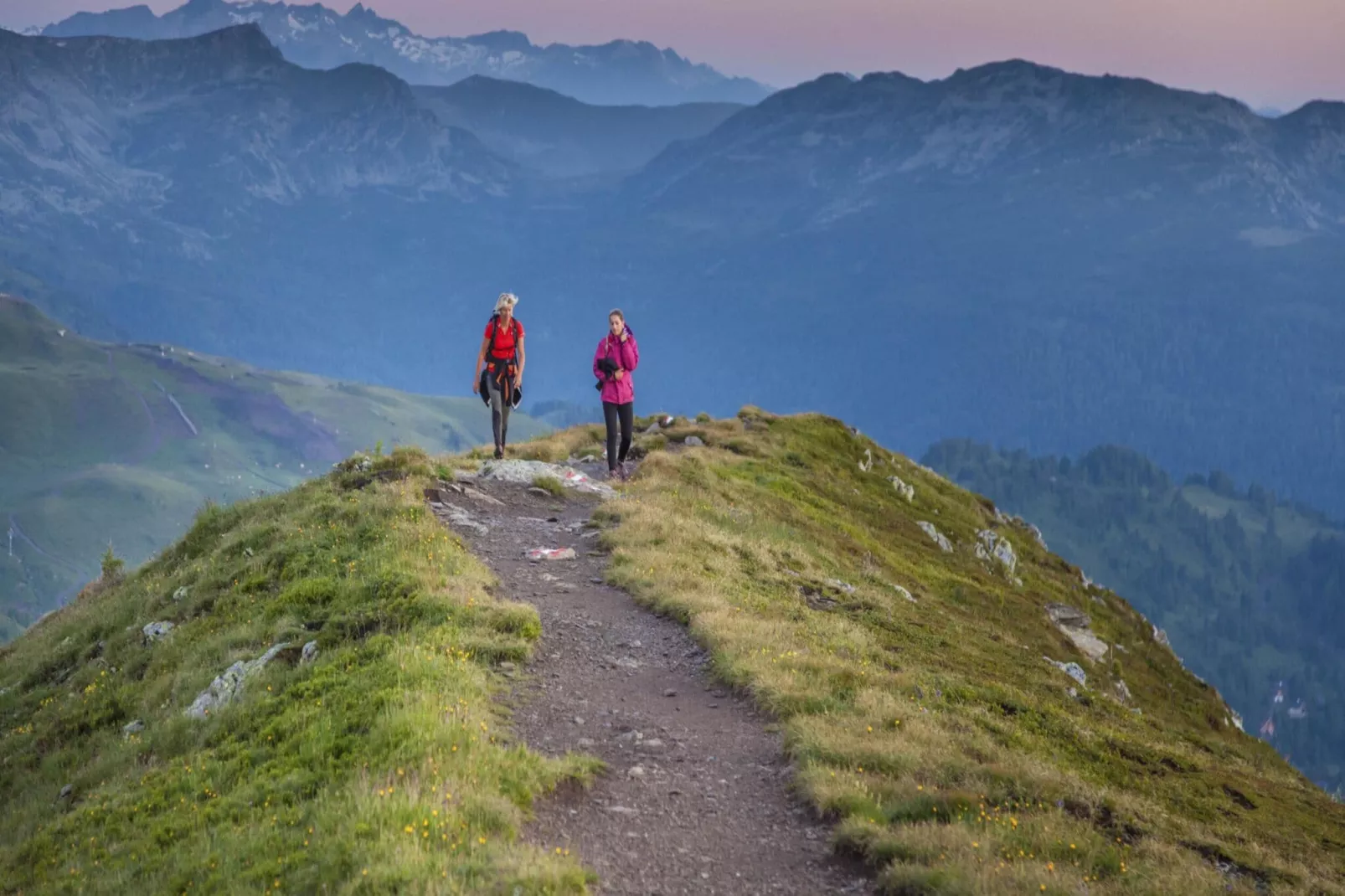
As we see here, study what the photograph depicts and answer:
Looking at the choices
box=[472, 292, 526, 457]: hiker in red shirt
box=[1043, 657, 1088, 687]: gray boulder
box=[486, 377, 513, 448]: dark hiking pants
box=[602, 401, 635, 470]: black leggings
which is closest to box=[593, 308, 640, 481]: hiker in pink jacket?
box=[602, 401, 635, 470]: black leggings

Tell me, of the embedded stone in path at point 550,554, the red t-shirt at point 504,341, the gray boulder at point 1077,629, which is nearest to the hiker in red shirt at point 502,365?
the red t-shirt at point 504,341

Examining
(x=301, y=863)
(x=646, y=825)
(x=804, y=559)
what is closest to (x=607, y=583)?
(x=804, y=559)

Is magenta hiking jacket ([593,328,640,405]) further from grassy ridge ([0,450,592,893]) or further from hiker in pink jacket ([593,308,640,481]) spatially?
grassy ridge ([0,450,592,893])

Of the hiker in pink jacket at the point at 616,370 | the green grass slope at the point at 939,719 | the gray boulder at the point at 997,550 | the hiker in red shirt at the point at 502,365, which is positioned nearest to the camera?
the green grass slope at the point at 939,719

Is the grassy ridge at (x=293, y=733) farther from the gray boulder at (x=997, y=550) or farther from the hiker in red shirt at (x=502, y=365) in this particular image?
the gray boulder at (x=997, y=550)

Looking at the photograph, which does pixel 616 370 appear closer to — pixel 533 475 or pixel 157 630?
pixel 533 475

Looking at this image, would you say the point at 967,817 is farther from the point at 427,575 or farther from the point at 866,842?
the point at 427,575

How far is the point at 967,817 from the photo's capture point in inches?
472

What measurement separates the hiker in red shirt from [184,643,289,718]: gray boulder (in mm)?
13775

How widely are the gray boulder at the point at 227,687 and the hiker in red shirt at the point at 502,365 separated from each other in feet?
45.2

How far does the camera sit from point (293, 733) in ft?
45.4

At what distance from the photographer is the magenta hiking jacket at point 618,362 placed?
99.6 ft

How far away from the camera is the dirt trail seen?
11242 mm

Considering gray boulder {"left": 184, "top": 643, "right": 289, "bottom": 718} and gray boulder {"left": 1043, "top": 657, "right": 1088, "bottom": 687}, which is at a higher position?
gray boulder {"left": 184, "top": 643, "right": 289, "bottom": 718}
